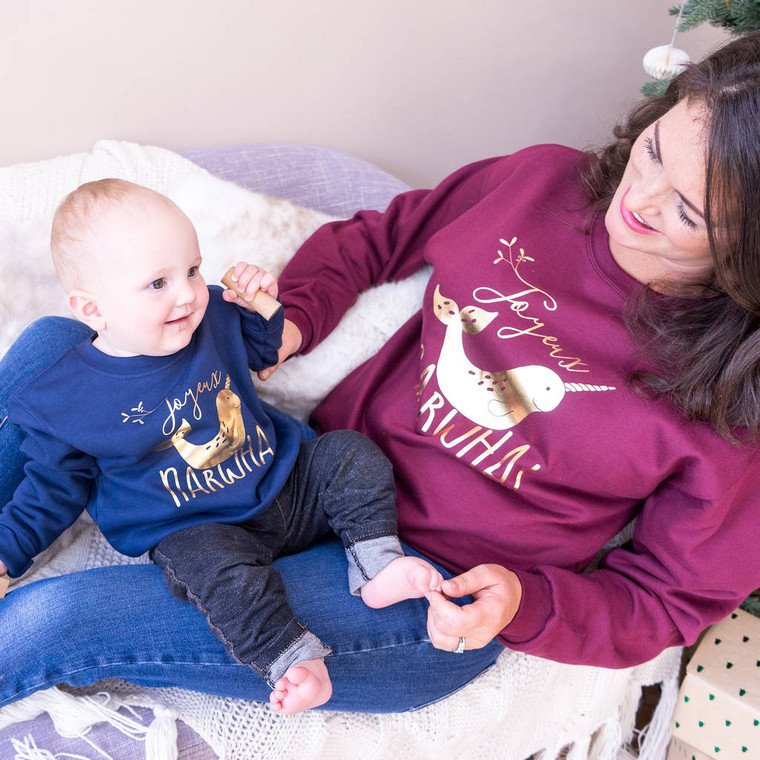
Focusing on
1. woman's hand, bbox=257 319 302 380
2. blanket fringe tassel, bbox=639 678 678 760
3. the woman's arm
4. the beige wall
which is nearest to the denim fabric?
woman's hand, bbox=257 319 302 380

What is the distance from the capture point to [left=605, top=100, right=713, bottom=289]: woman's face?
0.86m

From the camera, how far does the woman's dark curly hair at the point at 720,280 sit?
0.83 meters

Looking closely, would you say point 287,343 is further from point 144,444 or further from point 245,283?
point 144,444

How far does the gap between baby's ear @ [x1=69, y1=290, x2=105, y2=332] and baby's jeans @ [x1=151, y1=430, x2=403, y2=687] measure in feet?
0.93

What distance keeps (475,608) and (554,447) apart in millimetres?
231

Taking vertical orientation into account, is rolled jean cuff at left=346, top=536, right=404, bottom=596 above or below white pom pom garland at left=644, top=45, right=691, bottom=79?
below

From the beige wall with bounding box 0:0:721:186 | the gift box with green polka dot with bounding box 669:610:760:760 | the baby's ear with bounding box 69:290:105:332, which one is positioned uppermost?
the beige wall with bounding box 0:0:721:186

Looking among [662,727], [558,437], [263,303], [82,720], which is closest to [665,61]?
[558,437]

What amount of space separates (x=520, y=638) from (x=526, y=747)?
338 millimetres

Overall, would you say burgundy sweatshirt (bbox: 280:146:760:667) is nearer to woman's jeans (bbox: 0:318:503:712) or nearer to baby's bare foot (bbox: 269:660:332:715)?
woman's jeans (bbox: 0:318:503:712)

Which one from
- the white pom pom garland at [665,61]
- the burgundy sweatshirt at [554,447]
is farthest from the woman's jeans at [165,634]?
the white pom pom garland at [665,61]

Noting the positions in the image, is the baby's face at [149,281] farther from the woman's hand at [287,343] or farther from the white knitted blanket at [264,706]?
the white knitted blanket at [264,706]

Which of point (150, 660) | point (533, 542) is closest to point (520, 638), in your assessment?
point (533, 542)

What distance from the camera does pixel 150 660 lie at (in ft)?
2.98
